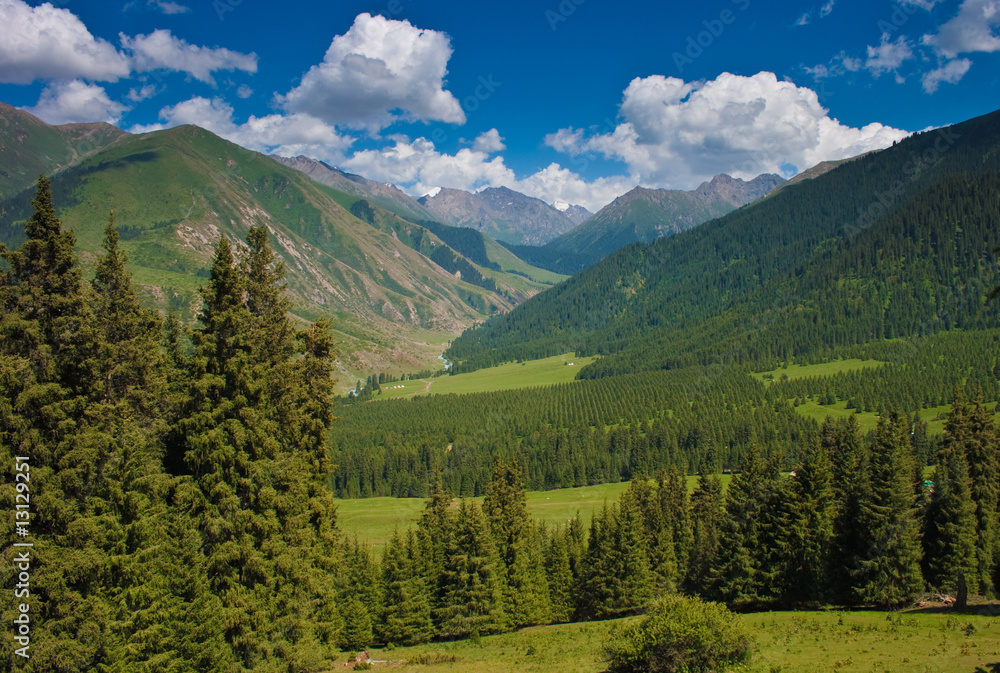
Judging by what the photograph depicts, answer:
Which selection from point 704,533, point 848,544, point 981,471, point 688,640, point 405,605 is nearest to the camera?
point 688,640

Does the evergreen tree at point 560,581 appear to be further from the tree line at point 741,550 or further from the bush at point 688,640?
the bush at point 688,640

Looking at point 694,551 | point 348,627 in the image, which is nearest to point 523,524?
point 348,627

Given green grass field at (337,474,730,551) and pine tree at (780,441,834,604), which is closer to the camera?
pine tree at (780,441,834,604)

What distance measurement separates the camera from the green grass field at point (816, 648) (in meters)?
25.6

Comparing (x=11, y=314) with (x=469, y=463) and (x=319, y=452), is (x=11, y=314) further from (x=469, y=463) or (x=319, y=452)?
(x=469, y=463)

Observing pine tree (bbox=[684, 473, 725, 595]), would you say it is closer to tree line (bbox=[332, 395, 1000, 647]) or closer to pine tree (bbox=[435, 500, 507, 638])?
tree line (bbox=[332, 395, 1000, 647])

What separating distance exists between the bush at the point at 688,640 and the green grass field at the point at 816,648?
109 centimetres

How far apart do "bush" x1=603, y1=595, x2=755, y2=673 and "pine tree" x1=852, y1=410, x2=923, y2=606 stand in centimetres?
2176

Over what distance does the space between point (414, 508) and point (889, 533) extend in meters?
101

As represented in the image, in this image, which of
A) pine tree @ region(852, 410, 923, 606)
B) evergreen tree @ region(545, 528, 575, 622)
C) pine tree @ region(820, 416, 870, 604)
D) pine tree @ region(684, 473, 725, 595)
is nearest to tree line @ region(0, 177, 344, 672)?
evergreen tree @ region(545, 528, 575, 622)

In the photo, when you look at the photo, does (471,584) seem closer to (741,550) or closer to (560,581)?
(560,581)

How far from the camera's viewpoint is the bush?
2442cm

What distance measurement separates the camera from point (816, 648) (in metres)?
29.8

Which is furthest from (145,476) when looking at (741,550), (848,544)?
(848,544)
